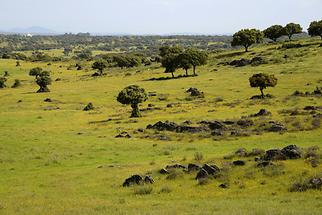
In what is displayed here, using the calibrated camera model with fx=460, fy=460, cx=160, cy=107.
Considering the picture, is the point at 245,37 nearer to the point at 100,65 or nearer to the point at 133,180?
the point at 100,65

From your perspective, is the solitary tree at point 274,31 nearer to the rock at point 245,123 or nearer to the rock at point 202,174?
the rock at point 245,123

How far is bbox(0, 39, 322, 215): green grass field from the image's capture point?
2377 cm

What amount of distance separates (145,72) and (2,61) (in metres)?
74.7

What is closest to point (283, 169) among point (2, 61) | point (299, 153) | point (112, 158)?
point (299, 153)

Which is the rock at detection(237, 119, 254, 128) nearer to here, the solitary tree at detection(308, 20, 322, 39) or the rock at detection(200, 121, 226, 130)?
the rock at detection(200, 121, 226, 130)

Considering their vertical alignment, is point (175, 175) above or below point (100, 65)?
above

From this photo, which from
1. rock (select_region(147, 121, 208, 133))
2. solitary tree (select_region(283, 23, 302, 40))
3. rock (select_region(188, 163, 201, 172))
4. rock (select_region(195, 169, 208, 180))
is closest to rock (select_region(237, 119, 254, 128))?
rock (select_region(147, 121, 208, 133))

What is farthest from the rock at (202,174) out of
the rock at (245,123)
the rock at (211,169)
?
the rock at (245,123)

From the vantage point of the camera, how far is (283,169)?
2869 cm

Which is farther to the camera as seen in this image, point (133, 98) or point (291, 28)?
point (291, 28)

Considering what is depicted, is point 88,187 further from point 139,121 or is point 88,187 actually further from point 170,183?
point 139,121

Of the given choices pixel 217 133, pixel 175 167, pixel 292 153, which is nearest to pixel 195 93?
pixel 217 133

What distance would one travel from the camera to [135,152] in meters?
43.5

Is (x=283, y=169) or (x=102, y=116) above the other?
(x=283, y=169)
